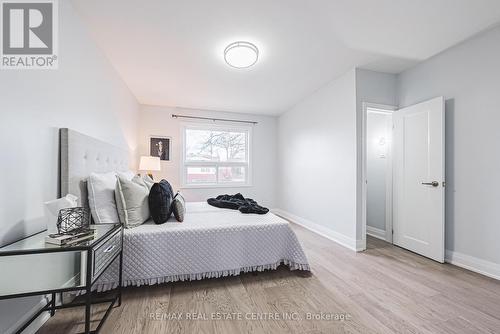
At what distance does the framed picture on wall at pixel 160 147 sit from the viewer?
452 centimetres

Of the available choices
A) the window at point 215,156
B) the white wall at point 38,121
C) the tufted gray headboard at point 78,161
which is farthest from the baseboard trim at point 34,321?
the window at point 215,156

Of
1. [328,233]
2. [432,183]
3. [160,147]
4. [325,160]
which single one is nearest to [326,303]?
[328,233]

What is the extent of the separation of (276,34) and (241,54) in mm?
451

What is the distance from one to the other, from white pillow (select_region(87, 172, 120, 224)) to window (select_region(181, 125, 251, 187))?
9.14 feet

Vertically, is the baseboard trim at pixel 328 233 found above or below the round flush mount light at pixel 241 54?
below

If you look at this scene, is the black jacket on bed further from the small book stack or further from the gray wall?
the small book stack

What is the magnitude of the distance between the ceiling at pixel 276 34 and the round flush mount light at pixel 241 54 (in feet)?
0.22

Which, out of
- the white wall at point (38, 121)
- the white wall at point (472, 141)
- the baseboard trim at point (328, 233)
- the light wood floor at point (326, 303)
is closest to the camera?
the white wall at point (38, 121)

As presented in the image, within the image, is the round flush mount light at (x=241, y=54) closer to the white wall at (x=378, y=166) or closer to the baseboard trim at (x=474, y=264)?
the white wall at (x=378, y=166)

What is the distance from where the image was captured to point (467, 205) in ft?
7.91

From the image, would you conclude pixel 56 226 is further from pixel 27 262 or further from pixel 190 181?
pixel 190 181

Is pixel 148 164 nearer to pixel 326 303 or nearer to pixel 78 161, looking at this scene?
pixel 78 161

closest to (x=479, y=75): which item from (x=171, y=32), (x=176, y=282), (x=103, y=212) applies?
(x=171, y=32)

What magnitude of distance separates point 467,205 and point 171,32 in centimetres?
376
